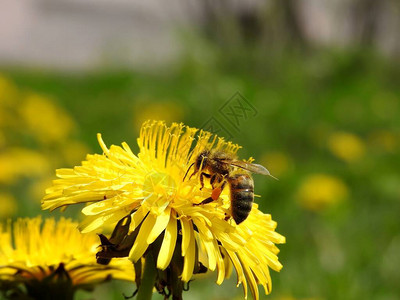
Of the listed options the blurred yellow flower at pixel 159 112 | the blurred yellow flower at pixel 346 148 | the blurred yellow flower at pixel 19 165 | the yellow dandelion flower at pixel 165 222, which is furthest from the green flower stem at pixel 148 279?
the blurred yellow flower at pixel 159 112

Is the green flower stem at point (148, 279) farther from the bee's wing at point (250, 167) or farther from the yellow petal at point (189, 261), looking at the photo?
the bee's wing at point (250, 167)

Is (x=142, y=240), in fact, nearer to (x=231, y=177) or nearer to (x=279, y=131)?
(x=231, y=177)

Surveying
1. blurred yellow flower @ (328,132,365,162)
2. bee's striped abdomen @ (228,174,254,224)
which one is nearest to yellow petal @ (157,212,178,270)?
bee's striped abdomen @ (228,174,254,224)

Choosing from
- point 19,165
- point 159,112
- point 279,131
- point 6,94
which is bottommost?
point 19,165

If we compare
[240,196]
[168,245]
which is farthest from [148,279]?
[240,196]

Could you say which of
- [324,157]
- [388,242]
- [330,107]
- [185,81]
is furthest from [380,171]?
[185,81]

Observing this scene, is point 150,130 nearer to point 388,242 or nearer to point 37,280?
point 37,280

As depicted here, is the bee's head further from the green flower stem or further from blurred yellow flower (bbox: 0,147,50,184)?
blurred yellow flower (bbox: 0,147,50,184)
